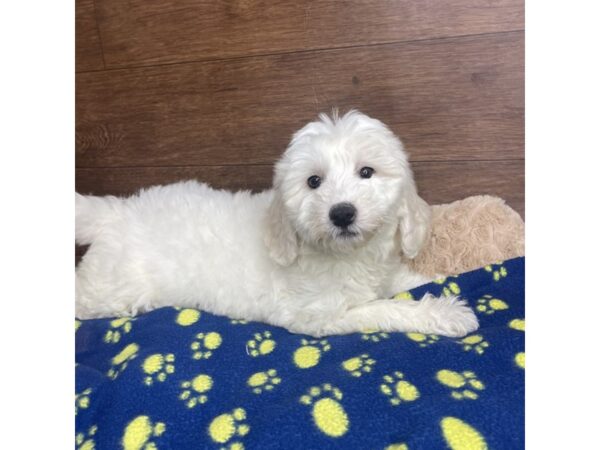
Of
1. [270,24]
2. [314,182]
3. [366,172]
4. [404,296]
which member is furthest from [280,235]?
[270,24]

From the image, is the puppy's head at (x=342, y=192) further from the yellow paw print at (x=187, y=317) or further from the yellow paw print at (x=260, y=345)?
the yellow paw print at (x=187, y=317)

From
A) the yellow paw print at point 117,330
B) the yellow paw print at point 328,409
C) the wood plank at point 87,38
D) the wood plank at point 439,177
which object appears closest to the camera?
the yellow paw print at point 328,409

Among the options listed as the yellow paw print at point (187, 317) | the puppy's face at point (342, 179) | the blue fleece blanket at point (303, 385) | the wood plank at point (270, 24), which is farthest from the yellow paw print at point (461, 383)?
the wood plank at point (270, 24)

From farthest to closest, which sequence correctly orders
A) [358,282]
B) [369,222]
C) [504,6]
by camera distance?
[504,6]
[358,282]
[369,222]

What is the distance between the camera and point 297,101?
246 centimetres

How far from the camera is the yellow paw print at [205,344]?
180 centimetres

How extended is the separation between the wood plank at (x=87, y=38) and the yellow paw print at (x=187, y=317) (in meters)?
1.52

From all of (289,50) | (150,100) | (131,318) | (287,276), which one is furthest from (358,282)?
(150,100)

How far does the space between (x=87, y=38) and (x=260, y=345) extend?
1.97 metres

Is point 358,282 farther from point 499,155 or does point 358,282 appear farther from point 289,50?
point 289,50

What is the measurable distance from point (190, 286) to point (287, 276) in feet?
1.42

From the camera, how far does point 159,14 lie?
2555mm

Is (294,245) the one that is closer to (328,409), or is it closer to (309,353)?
(309,353)

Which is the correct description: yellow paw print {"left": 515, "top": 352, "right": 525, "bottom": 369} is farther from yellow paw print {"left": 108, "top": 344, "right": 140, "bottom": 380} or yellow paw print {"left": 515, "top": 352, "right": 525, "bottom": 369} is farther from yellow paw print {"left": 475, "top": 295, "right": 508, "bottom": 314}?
yellow paw print {"left": 108, "top": 344, "right": 140, "bottom": 380}
